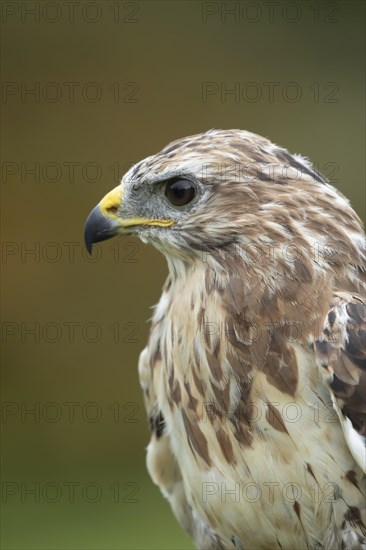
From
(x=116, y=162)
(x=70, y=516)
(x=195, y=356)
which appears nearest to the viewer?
(x=195, y=356)

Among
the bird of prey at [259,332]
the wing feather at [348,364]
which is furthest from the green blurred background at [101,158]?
the wing feather at [348,364]

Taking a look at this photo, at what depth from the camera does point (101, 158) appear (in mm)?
7848

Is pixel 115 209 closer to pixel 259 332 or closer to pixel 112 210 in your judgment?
pixel 112 210

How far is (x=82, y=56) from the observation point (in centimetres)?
800

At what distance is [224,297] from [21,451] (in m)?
5.95

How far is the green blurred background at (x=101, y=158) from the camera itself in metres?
7.93

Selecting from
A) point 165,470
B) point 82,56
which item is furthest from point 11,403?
point 165,470

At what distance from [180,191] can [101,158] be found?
4.83 m

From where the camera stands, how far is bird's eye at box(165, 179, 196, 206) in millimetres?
3098

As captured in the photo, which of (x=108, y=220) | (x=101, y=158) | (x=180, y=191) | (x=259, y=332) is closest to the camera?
(x=259, y=332)

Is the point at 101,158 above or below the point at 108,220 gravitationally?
above

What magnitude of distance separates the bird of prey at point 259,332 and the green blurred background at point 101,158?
449 centimetres

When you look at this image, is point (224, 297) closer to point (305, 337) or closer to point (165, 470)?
point (305, 337)

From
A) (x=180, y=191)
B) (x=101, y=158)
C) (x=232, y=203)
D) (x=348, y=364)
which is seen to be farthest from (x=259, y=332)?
(x=101, y=158)
